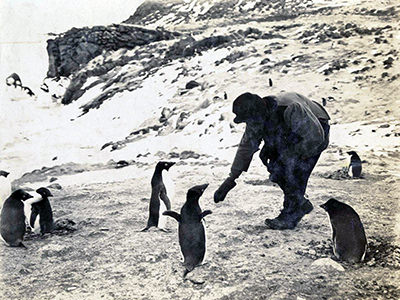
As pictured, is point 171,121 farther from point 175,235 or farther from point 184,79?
point 175,235

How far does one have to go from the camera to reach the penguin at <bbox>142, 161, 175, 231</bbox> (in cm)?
308

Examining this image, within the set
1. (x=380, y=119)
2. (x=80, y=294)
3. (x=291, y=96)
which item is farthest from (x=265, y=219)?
(x=380, y=119)

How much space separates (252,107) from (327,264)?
1.07 meters

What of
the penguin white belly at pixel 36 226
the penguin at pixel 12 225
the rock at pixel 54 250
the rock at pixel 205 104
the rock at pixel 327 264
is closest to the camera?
the rock at pixel 327 264

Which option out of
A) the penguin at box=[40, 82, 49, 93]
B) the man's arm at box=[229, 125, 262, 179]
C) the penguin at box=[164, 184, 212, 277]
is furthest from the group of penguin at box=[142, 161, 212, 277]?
the penguin at box=[40, 82, 49, 93]

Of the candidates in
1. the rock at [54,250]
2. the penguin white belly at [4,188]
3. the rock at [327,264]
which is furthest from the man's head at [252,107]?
the penguin white belly at [4,188]

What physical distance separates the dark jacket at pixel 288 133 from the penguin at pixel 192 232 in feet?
1.28

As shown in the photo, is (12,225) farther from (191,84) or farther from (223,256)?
(191,84)

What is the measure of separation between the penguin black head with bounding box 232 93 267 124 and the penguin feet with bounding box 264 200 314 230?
0.72 metres

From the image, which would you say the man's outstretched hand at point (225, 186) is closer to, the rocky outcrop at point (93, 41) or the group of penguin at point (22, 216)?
the group of penguin at point (22, 216)

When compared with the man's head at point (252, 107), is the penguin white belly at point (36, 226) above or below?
below

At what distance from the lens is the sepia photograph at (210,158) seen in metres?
2.39

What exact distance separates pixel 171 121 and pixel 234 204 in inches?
117

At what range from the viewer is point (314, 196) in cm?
340
